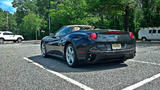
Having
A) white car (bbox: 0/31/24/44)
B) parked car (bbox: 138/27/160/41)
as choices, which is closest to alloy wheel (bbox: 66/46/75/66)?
parked car (bbox: 138/27/160/41)

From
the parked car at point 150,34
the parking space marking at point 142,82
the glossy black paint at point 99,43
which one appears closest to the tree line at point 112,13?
the parked car at point 150,34

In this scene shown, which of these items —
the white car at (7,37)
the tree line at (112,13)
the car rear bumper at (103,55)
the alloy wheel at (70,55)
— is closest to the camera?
the car rear bumper at (103,55)

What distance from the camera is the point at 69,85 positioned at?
10.2 ft

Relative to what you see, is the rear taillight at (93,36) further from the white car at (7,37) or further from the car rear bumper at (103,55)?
the white car at (7,37)

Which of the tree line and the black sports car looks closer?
the black sports car

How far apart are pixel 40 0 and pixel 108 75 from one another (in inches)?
2603

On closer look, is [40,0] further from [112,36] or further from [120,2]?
[112,36]

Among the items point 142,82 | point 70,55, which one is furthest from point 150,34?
point 142,82

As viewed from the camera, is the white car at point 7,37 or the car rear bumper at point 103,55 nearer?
the car rear bumper at point 103,55

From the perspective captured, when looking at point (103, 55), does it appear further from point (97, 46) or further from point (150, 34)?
point (150, 34)

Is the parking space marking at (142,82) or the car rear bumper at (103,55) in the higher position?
the car rear bumper at (103,55)

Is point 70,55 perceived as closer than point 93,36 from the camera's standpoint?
No

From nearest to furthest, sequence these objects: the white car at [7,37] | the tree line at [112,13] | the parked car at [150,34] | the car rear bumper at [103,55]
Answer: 1. the car rear bumper at [103,55]
2. the parked car at [150,34]
3. the white car at [7,37]
4. the tree line at [112,13]

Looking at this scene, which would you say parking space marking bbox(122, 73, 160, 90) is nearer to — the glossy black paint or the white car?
the glossy black paint
